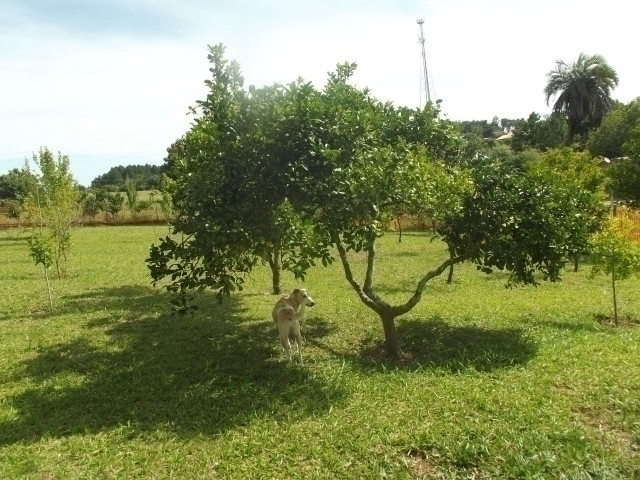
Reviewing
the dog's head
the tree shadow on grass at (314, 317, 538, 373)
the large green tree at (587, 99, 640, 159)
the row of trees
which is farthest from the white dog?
the large green tree at (587, 99, 640, 159)

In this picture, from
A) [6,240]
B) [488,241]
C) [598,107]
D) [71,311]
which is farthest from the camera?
[598,107]

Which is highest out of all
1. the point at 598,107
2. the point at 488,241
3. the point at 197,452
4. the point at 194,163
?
the point at 598,107

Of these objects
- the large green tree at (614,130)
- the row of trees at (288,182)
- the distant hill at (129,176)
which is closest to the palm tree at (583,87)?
the large green tree at (614,130)

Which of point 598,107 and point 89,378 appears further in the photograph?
point 598,107

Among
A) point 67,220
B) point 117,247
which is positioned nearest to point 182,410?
point 67,220

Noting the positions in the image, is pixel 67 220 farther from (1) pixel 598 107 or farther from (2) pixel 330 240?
(1) pixel 598 107

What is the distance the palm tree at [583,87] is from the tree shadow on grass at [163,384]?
113 ft

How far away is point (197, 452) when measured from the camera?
4.95 meters

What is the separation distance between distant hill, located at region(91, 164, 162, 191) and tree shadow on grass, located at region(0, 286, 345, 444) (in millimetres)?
64585

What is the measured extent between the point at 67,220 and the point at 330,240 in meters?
13.4

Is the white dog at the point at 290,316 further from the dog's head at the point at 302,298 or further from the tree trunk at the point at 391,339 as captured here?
the tree trunk at the point at 391,339

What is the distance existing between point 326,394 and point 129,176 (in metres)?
80.3

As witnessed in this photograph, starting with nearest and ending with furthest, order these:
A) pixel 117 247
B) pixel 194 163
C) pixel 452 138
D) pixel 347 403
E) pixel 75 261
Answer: pixel 347 403 → pixel 194 163 → pixel 452 138 → pixel 75 261 → pixel 117 247

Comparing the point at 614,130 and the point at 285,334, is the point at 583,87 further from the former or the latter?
the point at 285,334
